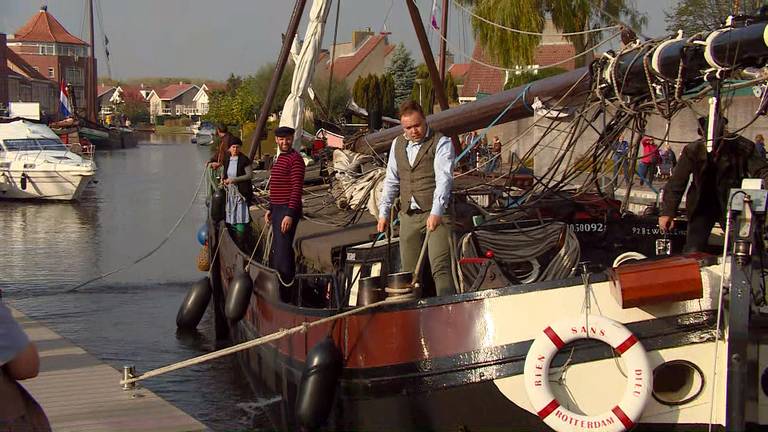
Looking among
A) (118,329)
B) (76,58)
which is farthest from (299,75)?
(76,58)

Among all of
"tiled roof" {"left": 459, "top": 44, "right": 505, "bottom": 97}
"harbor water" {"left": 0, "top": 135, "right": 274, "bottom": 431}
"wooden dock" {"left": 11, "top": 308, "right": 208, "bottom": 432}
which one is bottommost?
"harbor water" {"left": 0, "top": 135, "right": 274, "bottom": 431}

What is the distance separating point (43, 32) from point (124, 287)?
10832 cm

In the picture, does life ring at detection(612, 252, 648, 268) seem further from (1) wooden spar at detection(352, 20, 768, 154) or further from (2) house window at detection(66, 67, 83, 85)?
(2) house window at detection(66, 67, 83, 85)

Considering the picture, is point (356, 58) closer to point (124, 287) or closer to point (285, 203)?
point (124, 287)

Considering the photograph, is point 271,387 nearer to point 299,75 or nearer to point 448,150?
point 448,150

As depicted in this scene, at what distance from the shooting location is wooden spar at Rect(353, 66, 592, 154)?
812 centimetres

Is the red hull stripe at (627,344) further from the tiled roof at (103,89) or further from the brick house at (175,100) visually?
the brick house at (175,100)

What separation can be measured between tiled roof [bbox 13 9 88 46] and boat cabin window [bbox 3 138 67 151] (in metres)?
89.9

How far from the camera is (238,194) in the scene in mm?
11148

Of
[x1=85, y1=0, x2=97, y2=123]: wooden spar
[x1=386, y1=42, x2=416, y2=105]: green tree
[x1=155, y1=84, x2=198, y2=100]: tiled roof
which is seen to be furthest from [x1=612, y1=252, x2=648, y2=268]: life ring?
[x1=155, y1=84, x2=198, y2=100]: tiled roof

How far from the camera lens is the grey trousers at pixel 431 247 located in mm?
6770

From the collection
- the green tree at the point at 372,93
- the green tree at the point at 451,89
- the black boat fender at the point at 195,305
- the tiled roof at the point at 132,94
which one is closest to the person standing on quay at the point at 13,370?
the black boat fender at the point at 195,305

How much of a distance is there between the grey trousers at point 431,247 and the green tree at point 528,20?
19438 millimetres

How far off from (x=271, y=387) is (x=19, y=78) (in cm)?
9432
